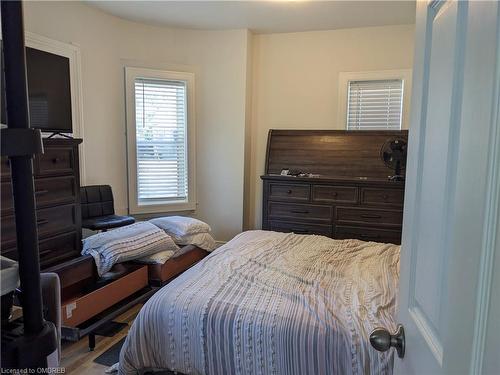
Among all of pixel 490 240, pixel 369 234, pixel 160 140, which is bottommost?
pixel 369 234

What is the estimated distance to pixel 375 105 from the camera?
4.13 meters

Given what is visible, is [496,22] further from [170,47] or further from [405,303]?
[170,47]

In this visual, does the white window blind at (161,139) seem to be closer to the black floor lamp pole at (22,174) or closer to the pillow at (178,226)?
the pillow at (178,226)

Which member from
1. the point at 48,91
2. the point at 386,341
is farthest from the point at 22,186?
the point at 48,91

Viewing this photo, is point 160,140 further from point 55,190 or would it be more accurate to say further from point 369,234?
point 369,234

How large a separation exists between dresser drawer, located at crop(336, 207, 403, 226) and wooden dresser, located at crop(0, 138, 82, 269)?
8.20 ft

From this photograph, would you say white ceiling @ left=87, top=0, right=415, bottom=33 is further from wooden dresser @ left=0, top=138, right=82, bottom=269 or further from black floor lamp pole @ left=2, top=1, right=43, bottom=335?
black floor lamp pole @ left=2, top=1, right=43, bottom=335

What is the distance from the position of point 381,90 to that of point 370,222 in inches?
61.3

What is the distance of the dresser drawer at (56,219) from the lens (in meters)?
2.46

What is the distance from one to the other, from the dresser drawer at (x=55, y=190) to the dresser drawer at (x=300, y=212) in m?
2.05

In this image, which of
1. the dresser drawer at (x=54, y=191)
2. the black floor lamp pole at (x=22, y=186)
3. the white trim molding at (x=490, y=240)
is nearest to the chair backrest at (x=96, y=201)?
the dresser drawer at (x=54, y=191)

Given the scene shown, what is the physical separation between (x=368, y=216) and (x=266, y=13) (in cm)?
236

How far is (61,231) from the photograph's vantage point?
2650mm

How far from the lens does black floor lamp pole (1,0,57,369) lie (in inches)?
18.2
